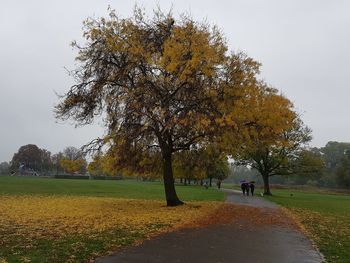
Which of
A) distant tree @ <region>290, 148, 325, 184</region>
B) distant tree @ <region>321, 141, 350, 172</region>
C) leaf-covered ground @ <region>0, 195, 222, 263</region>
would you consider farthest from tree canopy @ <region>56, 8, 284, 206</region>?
distant tree @ <region>321, 141, 350, 172</region>

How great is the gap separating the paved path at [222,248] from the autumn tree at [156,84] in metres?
7.06

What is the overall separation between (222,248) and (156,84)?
41.7 feet

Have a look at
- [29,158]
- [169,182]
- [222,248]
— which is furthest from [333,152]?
[222,248]

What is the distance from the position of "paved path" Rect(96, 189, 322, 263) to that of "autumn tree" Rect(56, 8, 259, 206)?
7058 mm

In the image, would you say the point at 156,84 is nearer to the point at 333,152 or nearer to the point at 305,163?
the point at 305,163

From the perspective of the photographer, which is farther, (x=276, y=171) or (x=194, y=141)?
(x=276, y=171)

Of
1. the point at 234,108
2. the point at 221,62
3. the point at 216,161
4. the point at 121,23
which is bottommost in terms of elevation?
the point at 216,161

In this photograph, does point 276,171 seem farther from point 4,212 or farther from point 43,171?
point 43,171

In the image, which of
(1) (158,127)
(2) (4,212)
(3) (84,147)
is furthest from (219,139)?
(2) (4,212)

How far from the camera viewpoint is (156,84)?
22719 mm

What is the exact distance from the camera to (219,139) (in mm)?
22250

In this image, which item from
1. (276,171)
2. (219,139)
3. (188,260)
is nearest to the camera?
(188,260)

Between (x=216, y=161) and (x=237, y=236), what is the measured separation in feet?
44.3

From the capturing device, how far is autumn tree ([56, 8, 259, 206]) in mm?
21641
